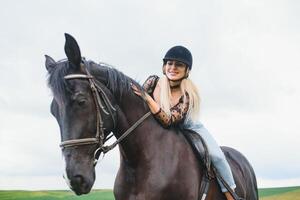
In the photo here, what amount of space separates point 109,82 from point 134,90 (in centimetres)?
45

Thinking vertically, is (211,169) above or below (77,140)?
below

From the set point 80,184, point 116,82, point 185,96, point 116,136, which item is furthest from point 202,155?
point 80,184

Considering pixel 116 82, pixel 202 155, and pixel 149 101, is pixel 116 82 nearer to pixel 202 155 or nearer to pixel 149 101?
pixel 149 101

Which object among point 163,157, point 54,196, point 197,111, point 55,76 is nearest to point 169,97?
point 197,111

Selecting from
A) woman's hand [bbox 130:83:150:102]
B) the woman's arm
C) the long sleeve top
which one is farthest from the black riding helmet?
woman's hand [bbox 130:83:150:102]

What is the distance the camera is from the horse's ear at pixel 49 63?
5.83 metres

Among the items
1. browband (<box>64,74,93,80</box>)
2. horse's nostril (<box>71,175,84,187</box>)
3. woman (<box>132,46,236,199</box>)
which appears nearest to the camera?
horse's nostril (<box>71,175,84,187</box>)

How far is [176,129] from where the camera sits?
6762 mm

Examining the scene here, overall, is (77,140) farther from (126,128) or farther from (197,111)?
(197,111)

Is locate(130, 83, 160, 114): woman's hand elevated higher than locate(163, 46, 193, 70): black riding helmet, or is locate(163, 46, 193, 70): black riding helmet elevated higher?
locate(163, 46, 193, 70): black riding helmet

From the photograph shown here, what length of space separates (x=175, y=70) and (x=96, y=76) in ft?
4.85

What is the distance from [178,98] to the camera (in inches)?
268

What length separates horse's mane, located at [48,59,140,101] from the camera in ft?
17.9

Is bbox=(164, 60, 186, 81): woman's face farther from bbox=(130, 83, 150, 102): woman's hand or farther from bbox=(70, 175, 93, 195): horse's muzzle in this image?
bbox=(70, 175, 93, 195): horse's muzzle
